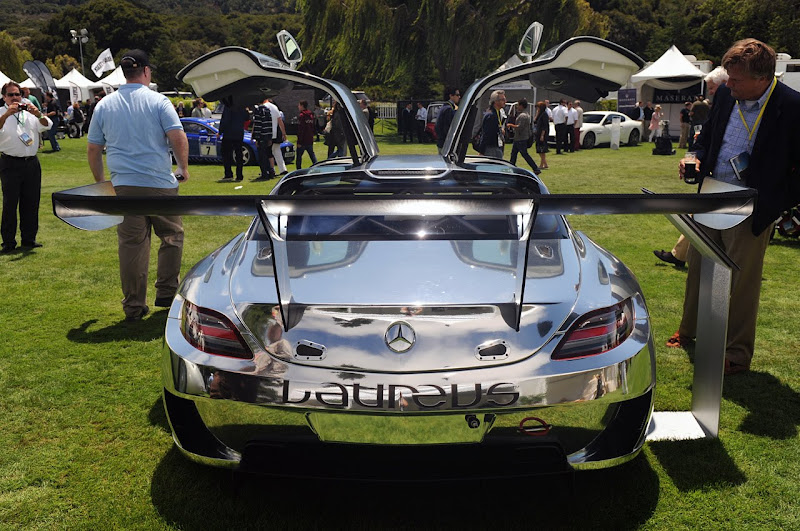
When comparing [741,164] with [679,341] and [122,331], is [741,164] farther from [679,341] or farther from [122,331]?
[122,331]

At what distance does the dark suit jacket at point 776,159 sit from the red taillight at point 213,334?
301cm

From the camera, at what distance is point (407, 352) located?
240cm

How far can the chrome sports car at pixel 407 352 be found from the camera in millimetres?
2375

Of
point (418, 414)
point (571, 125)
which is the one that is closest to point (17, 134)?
point (418, 414)

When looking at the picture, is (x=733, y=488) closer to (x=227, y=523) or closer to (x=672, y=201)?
(x=672, y=201)

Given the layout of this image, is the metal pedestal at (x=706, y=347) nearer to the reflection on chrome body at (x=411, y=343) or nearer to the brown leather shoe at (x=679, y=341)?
the reflection on chrome body at (x=411, y=343)

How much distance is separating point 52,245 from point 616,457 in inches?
303

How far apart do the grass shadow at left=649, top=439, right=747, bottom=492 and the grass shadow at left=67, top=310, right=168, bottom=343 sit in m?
3.47

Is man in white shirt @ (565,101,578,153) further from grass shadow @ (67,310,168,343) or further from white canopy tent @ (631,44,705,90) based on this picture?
grass shadow @ (67,310,168,343)

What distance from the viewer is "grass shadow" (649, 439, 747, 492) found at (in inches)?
118

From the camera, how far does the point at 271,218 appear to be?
257 cm

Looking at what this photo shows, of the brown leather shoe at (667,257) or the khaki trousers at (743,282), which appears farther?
the brown leather shoe at (667,257)

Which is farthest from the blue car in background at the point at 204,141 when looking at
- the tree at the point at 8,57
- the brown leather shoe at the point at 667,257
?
the tree at the point at 8,57

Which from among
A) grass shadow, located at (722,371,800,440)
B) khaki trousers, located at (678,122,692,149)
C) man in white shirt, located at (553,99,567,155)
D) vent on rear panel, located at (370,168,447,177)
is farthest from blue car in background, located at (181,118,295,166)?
grass shadow, located at (722,371,800,440)
